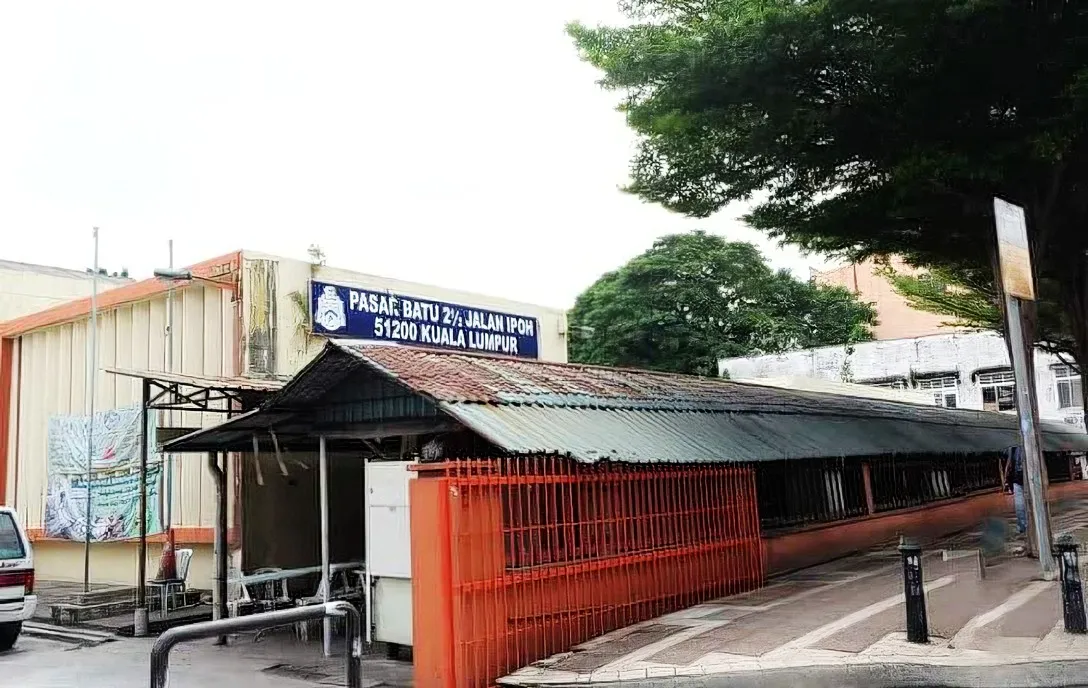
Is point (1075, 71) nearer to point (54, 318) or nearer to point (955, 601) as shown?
point (955, 601)

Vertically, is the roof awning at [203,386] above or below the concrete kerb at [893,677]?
above

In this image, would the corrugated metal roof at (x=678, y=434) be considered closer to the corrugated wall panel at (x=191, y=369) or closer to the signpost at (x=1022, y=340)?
the signpost at (x=1022, y=340)

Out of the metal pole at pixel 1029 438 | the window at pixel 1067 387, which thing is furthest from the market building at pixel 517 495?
the window at pixel 1067 387

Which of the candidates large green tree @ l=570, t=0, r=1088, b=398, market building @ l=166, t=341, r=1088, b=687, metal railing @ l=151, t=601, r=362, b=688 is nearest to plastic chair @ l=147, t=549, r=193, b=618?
market building @ l=166, t=341, r=1088, b=687

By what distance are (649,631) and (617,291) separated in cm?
2915

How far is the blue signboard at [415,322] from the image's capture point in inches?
622

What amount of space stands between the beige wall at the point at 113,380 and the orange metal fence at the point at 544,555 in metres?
8.02

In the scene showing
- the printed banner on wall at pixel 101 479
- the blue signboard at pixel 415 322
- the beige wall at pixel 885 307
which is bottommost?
the printed banner on wall at pixel 101 479

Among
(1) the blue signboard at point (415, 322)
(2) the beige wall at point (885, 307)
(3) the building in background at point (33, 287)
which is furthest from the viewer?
(2) the beige wall at point (885, 307)

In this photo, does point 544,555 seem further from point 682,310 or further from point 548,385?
point 682,310

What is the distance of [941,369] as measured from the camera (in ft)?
120

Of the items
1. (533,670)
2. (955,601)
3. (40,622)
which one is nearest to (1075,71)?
(955,601)

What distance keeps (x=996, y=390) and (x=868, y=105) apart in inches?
1053

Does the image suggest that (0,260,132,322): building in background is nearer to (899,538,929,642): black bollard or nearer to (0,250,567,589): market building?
(0,250,567,589): market building
